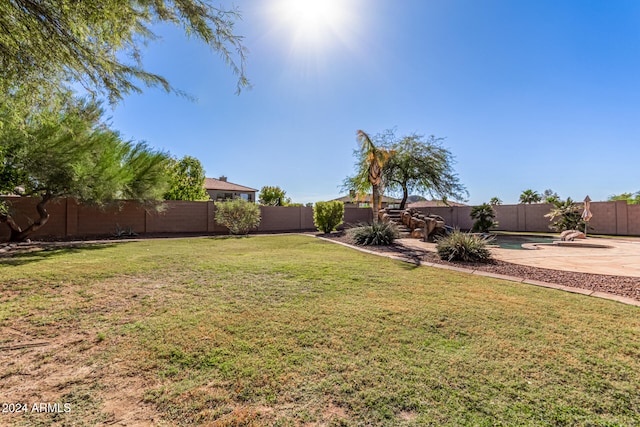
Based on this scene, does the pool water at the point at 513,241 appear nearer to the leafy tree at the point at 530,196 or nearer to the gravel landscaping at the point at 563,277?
the gravel landscaping at the point at 563,277

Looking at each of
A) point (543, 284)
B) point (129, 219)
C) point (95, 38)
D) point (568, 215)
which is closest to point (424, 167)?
point (568, 215)

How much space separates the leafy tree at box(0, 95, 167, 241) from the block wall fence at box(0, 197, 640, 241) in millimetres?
815

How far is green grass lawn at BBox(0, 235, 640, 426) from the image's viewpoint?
1.71 metres

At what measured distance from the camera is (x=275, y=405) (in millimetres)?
1740

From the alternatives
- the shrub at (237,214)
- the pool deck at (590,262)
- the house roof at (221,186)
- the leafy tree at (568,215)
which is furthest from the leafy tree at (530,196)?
the house roof at (221,186)

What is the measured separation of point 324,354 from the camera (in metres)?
2.34

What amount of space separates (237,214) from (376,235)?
24.5ft

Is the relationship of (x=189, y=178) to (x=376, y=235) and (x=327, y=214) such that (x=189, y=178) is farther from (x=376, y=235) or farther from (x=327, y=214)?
(x=376, y=235)

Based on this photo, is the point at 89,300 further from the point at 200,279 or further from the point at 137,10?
the point at 137,10

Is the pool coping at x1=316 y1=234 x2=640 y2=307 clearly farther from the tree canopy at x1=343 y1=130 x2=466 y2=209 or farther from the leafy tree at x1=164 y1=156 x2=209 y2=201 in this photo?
the leafy tree at x1=164 y1=156 x2=209 y2=201

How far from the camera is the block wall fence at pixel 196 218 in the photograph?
12.4 meters

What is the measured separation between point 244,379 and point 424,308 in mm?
2286

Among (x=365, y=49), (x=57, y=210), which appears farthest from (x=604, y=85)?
(x=57, y=210)

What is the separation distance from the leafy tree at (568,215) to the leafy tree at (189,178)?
2659 centimetres
